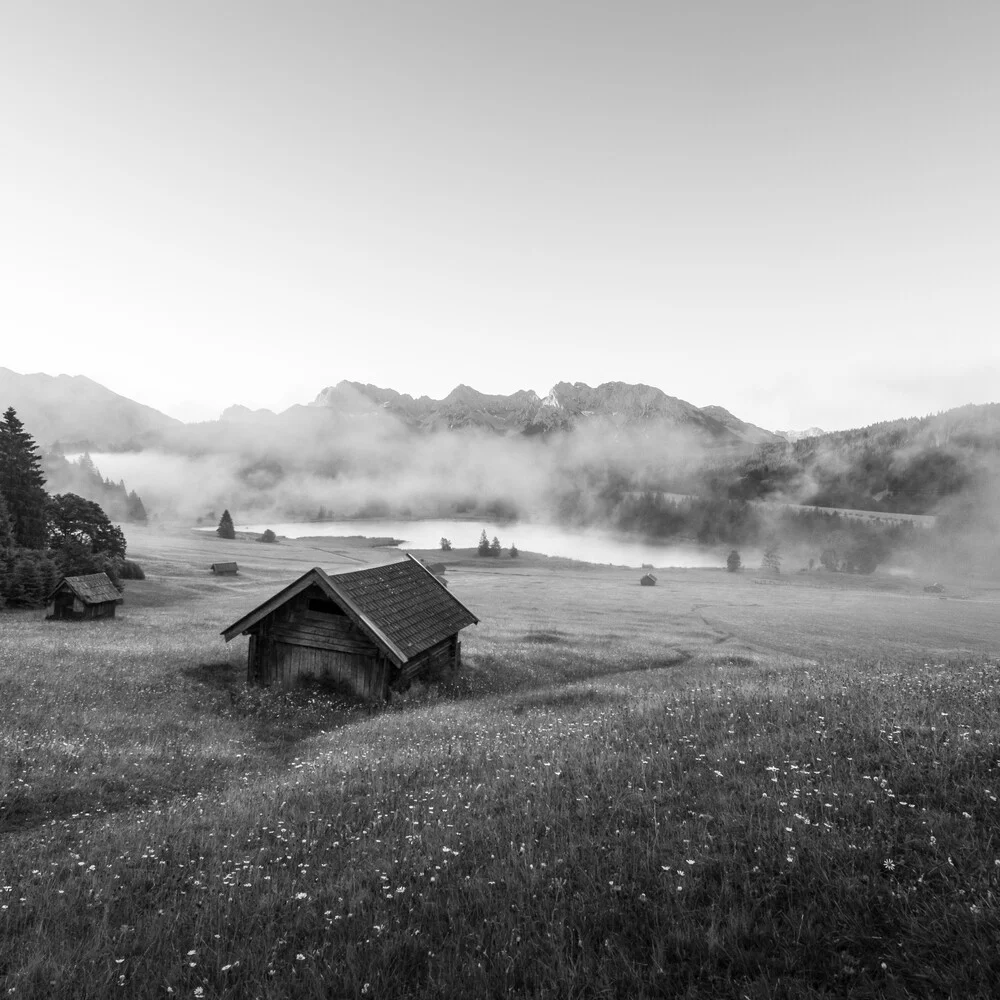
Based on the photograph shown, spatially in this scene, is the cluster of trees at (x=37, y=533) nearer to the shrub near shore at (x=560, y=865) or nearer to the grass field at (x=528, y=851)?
the grass field at (x=528, y=851)

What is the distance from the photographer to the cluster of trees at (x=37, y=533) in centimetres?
5262

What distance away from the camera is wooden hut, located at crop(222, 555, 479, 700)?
2347cm

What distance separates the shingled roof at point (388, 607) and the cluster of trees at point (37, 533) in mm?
42581

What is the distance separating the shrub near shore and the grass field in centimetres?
3

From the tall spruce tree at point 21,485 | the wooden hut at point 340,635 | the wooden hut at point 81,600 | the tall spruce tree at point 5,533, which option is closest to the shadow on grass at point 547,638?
the wooden hut at point 340,635

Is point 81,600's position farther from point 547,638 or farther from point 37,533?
point 547,638

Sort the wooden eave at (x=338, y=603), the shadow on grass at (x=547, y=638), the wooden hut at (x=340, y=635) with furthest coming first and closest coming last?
the shadow on grass at (x=547, y=638) → the wooden hut at (x=340, y=635) → the wooden eave at (x=338, y=603)

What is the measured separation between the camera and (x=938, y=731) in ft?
27.8

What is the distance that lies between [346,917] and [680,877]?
3.36 metres

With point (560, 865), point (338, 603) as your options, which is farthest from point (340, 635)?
point (560, 865)

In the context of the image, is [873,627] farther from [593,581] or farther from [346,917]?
[346,917]

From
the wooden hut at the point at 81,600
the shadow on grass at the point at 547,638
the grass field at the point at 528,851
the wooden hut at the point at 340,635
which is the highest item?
the grass field at the point at 528,851

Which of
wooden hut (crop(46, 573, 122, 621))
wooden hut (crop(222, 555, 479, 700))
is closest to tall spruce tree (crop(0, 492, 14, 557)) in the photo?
wooden hut (crop(46, 573, 122, 621))

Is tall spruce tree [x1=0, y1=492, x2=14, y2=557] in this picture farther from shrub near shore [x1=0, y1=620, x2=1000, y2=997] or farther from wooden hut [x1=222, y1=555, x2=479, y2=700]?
shrub near shore [x1=0, y1=620, x2=1000, y2=997]
